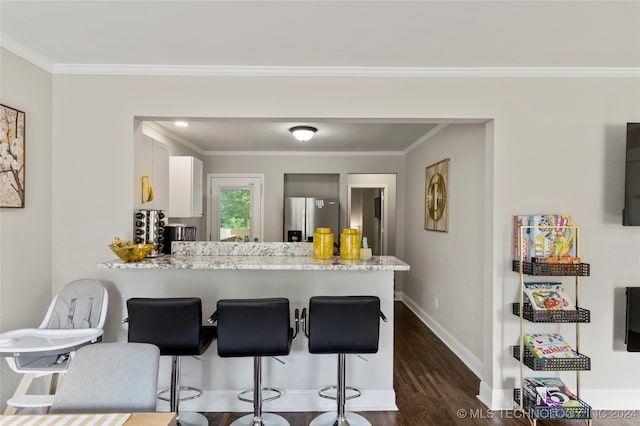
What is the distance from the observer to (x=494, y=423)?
2.52 metres

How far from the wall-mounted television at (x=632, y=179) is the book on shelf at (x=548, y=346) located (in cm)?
94

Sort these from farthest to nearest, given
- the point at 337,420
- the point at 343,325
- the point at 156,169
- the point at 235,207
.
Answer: the point at 235,207, the point at 156,169, the point at 337,420, the point at 343,325

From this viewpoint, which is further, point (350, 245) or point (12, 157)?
point (350, 245)

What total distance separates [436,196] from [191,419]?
3370 mm

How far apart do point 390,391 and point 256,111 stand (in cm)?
234

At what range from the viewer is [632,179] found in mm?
2479

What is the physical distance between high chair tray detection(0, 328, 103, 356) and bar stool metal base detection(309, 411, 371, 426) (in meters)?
1.53

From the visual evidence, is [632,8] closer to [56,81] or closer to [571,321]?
[571,321]

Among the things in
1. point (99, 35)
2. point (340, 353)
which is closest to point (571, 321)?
point (340, 353)

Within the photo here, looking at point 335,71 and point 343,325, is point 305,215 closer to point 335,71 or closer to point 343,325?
point 335,71

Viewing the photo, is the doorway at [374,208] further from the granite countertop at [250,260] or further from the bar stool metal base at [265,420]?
the bar stool metal base at [265,420]

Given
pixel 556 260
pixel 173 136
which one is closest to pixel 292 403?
pixel 556 260

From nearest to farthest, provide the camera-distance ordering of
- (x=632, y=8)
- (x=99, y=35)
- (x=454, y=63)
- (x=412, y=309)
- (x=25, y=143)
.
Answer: (x=632, y=8)
(x=99, y=35)
(x=25, y=143)
(x=454, y=63)
(x=412, y=309)

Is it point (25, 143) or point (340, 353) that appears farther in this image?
point (25, 143)
